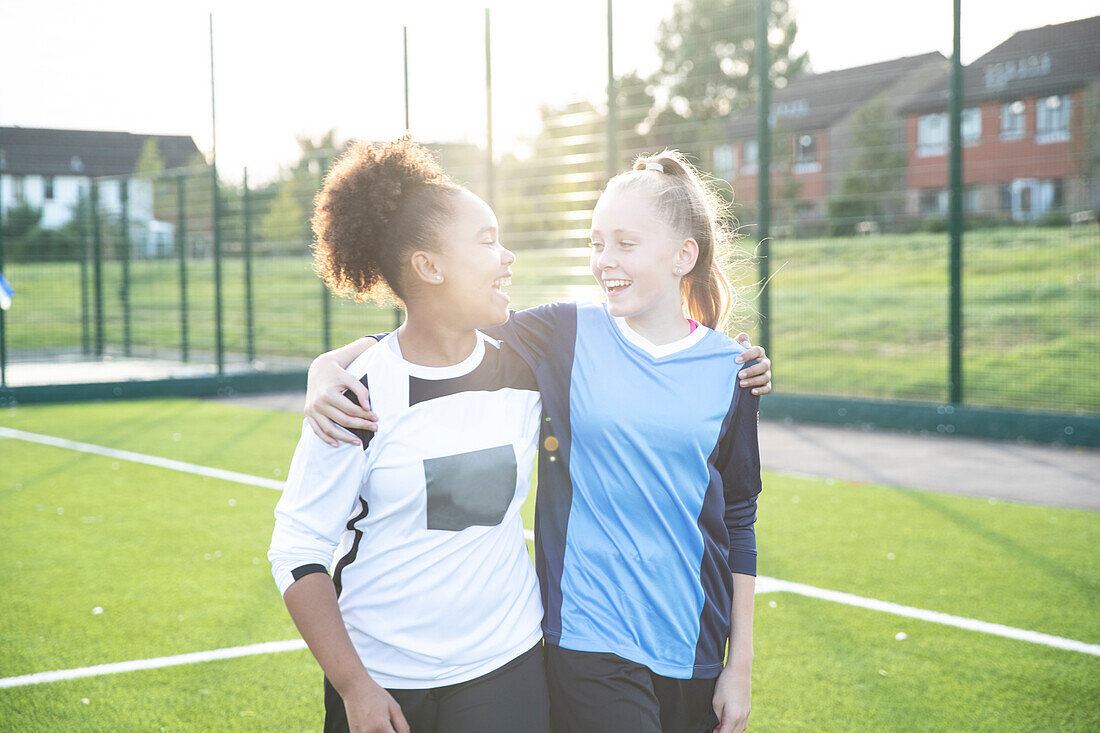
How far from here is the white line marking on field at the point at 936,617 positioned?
3928 millimetres

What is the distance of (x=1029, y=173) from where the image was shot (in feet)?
28.8

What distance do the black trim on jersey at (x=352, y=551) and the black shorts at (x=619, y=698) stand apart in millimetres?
473

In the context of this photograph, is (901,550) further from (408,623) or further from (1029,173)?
(1029,173)

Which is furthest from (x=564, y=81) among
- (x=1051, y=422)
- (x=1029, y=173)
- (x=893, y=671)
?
(x=893, y=671)

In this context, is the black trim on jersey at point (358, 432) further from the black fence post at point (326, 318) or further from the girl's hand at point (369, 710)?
the black fence post at point (326, 318)

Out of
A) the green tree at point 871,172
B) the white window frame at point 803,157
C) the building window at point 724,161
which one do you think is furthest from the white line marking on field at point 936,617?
the building window at point 724,161

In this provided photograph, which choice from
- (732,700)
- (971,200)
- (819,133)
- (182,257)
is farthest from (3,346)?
(732,700)

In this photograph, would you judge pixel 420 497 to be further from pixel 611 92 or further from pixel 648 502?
pixel 611 92

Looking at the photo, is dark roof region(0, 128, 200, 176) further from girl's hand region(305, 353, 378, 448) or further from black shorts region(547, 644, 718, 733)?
black shorts region(547, 644, 718, 733)

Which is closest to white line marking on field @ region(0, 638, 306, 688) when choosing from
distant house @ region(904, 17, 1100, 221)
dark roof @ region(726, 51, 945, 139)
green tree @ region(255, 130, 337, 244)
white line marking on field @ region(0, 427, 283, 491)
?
white line marking on field @ region(0, 427, 283, 491)

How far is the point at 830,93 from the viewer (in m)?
10.1

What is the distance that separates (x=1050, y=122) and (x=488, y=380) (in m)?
8.00

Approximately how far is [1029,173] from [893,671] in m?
6.43

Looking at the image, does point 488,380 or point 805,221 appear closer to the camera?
point 488,380
